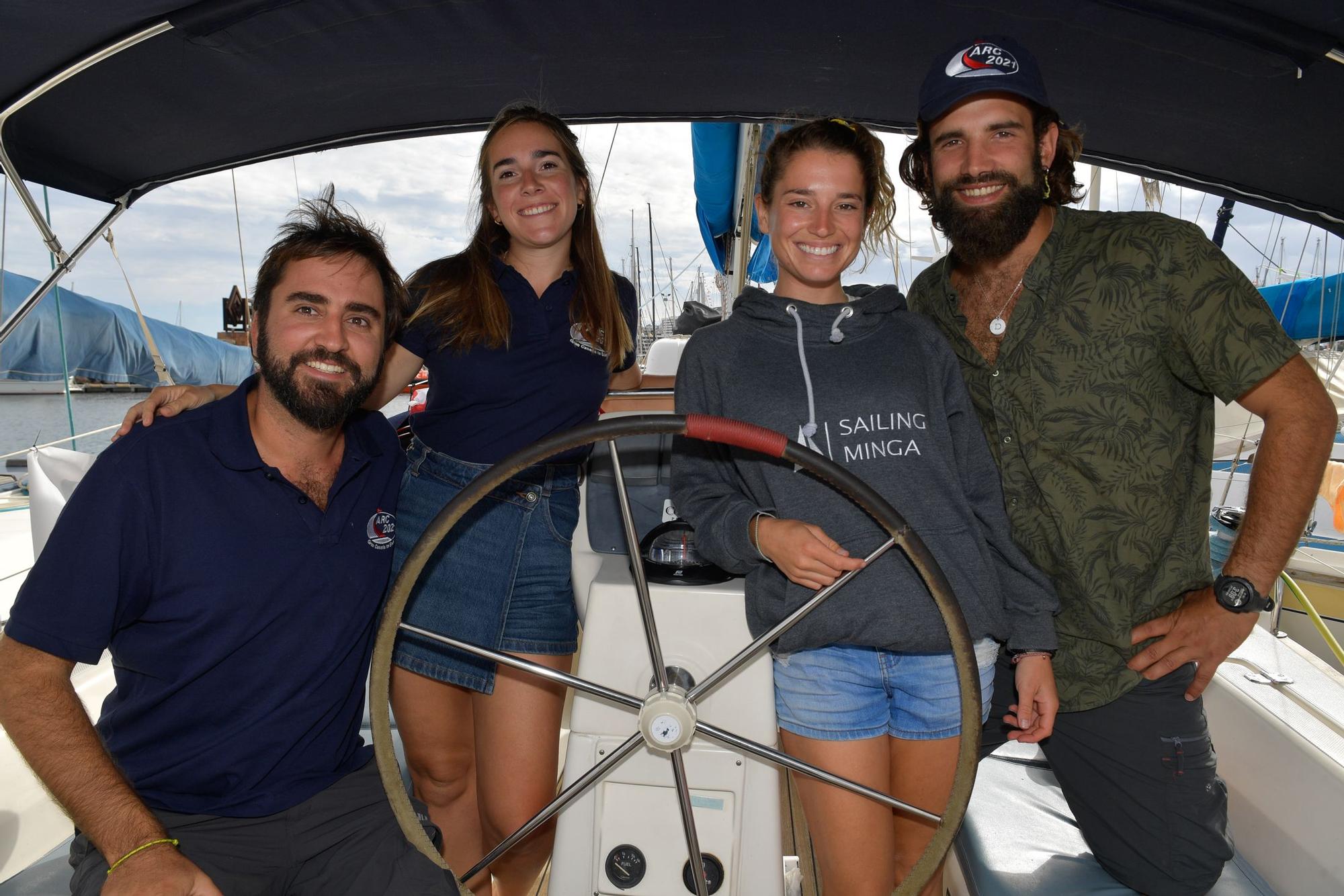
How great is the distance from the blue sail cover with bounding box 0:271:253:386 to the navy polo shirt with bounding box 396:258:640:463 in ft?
15.8

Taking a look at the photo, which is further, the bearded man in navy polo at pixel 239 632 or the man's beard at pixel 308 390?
the man's beard at pixel 308 390

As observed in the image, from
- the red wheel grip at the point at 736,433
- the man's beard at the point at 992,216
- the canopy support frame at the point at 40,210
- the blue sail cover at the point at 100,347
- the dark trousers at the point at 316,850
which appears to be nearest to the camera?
the red wheel grip at the point at 736,433

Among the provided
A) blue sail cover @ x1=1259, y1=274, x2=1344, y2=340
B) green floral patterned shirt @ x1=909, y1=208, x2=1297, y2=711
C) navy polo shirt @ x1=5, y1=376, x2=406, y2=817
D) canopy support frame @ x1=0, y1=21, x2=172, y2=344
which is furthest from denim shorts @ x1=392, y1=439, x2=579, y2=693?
blue sail cover @ x1=1259, y1=274, x2=1344, y2=340

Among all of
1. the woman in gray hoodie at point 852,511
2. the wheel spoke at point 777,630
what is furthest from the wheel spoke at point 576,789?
the woman in gray hoodie at point 852,511

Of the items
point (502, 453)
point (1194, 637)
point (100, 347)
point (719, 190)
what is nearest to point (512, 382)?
point (502, 453)

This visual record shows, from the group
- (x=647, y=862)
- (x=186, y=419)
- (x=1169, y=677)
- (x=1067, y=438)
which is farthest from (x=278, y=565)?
(x=1169, y=677)

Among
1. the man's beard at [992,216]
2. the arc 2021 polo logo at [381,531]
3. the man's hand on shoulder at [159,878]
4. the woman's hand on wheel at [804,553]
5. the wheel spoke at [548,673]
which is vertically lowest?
the man's hand on shoulder at [159,878]

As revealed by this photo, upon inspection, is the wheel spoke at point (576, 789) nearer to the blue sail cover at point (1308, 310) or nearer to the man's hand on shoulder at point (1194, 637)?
the man's hand on shoulder at point (1194, 637)

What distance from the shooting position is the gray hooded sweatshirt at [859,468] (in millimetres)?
1156

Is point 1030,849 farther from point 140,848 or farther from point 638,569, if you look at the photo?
point 140,848

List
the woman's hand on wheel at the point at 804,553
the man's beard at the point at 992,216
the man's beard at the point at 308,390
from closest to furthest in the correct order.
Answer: the woman's hand on wheel at the point at 804,553
the man's beard at the point at 308,390
the man's beard at the point at 992,216

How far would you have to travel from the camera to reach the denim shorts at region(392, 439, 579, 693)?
1467 mm

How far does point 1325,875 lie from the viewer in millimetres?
1509

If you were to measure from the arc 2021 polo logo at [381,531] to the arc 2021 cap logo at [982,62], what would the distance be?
3.70ft
